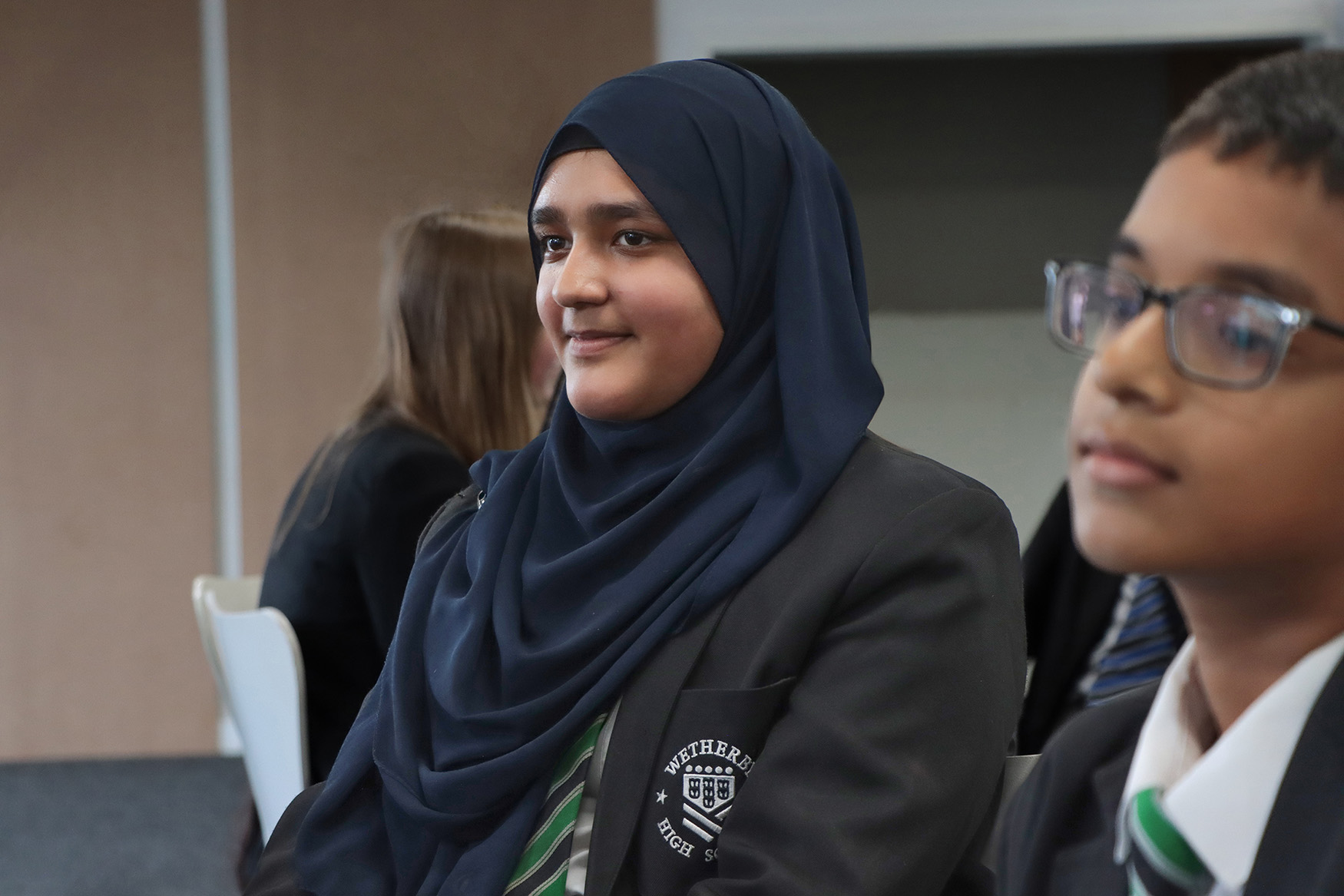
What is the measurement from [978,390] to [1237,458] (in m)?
4.82

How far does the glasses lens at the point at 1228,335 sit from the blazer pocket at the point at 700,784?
62cm

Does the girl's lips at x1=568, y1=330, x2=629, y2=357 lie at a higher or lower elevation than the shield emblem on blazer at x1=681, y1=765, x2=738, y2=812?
higher

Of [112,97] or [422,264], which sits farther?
[112,97]

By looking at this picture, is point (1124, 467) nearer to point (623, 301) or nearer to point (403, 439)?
point (623, 301)

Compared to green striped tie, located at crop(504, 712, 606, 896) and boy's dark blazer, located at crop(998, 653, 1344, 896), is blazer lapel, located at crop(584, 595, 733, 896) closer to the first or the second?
green striped tie, located at crop(504, 712, 606, 896)

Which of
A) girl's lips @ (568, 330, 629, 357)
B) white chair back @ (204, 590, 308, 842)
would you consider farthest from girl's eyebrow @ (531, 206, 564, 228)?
white chair back @ (204, 590, 308, 842)

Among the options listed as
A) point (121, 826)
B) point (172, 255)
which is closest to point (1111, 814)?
point (121, 826)

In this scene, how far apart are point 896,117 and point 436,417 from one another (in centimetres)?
343

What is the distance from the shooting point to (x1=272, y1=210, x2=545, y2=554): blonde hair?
2.25 m

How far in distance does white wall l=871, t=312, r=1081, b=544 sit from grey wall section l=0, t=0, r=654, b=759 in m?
1.63

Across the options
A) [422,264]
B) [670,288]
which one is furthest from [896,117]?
[670,288]

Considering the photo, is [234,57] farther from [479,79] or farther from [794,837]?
[794,837]

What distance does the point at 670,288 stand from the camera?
1.34m

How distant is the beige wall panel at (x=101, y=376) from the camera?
4.54 m
